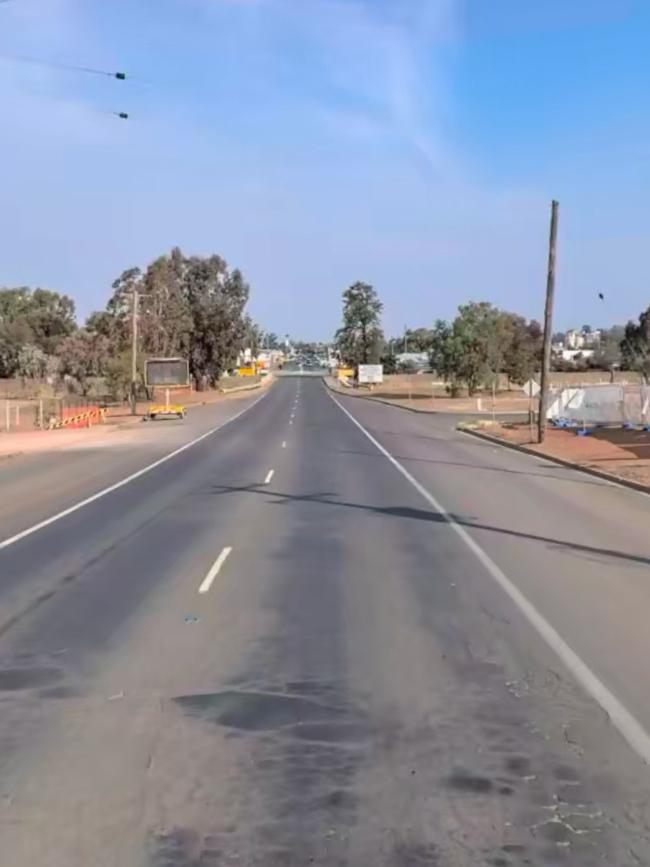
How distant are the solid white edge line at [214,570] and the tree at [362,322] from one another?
162 meters

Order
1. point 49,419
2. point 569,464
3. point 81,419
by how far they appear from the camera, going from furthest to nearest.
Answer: point 81,419, point 49,419, point 569,464

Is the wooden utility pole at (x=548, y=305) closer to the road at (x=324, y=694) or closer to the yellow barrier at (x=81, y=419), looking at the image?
the road at (x=324, y=694)

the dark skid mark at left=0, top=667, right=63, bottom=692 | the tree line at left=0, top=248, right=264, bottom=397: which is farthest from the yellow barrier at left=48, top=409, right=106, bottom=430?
the dark skid mark at left=0, top=667, right=63, bottom=692

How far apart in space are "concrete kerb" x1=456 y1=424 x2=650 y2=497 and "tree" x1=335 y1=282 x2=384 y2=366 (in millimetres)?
132280

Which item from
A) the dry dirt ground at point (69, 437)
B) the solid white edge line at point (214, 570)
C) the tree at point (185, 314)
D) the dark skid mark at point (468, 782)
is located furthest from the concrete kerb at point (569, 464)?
the tree at point (185, 314)

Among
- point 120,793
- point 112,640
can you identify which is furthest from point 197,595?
→ point 120,793

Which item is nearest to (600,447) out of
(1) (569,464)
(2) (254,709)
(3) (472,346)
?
(1) (569,464)

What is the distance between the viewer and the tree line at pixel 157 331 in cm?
8569

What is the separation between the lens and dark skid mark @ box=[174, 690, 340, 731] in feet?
19.2

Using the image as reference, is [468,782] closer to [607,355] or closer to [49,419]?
[49,419]

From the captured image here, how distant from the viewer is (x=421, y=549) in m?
12.4

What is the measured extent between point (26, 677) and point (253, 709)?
1730mm

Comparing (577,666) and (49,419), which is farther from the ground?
(577,666)

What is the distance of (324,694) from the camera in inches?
251
